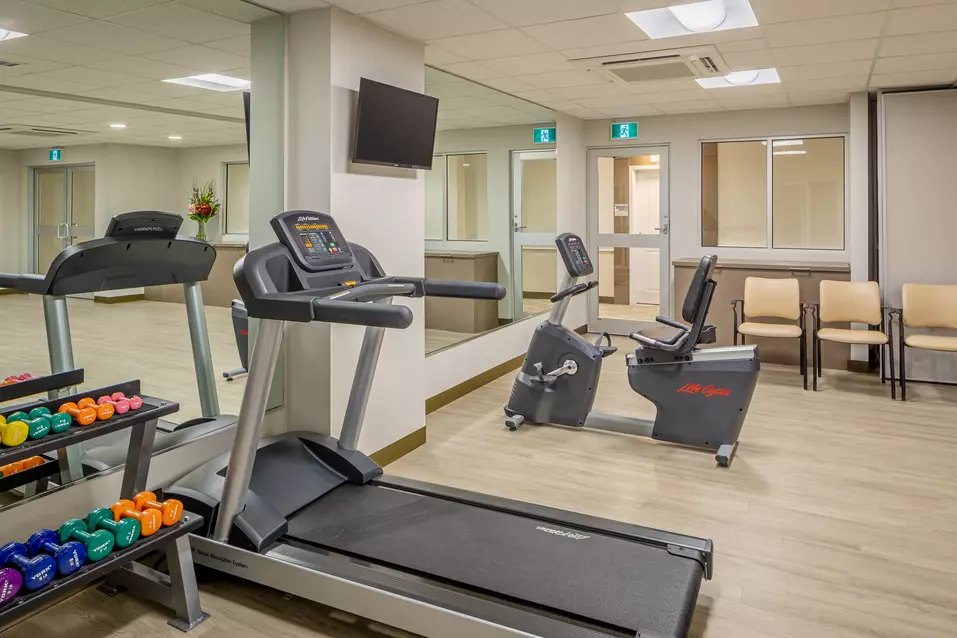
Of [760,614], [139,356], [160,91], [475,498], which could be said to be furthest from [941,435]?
[160,91]

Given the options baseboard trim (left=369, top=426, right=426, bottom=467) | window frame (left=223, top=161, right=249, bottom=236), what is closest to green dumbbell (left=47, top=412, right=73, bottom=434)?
window frame (left=223, top=161, right=249, bottom=236)

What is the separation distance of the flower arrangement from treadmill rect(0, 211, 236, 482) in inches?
10.3

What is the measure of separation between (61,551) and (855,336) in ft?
19.5

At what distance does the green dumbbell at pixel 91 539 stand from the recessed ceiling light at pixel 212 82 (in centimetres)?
294

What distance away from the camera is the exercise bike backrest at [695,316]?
164 inches

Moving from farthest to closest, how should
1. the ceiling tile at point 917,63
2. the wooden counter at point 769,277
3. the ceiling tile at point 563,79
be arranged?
the wooden counter at point 769,277 < the ceiling tile at point 563,79 < the ceiling tile at point 917,63

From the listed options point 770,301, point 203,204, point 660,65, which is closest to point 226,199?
point 203,204

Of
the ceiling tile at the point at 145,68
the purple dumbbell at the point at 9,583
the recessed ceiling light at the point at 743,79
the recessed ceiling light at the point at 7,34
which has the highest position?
the recessed ceiling light at the point at 743,79

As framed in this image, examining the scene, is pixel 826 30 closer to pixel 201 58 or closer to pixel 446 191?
pixel 201 58

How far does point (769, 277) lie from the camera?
7.10m

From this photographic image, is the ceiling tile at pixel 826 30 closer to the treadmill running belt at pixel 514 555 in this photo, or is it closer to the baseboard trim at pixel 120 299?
the treadmill running belt at pixel 514 555

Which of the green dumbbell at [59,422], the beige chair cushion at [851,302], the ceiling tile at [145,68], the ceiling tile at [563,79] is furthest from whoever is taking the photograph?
the beige chair cushion at [851,302]

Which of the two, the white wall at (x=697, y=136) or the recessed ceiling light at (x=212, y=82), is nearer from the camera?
the recessed ceiling light at (x=212, y=82)

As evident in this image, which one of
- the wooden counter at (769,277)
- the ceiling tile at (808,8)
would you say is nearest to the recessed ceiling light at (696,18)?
the ceiling tile at (808,8)
